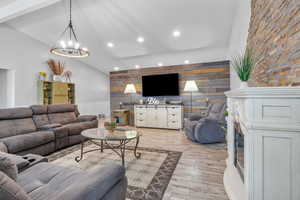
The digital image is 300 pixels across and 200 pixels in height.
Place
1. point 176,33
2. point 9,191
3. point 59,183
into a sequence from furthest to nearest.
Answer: point 176,33
point 59,183
point 9,191

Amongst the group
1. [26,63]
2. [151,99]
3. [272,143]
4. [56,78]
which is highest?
[26,63]

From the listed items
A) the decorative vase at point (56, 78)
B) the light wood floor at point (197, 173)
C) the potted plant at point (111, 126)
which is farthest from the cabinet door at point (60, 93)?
the light wood floor at point (197, 173)

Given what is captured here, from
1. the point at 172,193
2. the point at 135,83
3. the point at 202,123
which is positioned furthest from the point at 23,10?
the point at 202,123

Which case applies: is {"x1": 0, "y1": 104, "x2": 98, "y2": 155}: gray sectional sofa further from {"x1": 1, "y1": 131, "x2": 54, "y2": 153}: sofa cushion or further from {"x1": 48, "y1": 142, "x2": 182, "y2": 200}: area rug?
{"x1": 48, "y1": 142, "x2": 182, "y2": 200}: area rug

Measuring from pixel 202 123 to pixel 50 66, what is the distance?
5.28 metres

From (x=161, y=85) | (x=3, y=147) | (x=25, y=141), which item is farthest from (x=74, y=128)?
(x=161, y=85)

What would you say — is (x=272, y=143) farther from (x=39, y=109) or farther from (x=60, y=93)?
(x=60, y=93)

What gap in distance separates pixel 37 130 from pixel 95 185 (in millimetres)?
2948

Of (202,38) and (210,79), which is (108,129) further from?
(210,79)

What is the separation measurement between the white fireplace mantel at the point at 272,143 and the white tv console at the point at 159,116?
384 cm

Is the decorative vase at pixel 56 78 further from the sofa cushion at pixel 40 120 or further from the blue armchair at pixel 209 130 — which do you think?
the blue armchair at pixel 209 130

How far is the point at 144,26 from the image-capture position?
372 cm

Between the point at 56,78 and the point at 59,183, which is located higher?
the point at 56,78

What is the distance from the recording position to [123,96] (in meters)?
6.41
